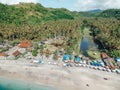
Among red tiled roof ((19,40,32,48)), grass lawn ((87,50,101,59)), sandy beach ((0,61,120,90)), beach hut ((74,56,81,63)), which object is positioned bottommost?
sandy beach ((0,61,120,90))

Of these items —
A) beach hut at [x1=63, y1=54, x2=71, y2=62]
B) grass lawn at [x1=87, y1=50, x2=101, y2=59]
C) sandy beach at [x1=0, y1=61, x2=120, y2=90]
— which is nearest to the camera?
sandy beach at [x1=0, y1=61, x2=120, y2=90]

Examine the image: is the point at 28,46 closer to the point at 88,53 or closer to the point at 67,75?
the point at 88,53

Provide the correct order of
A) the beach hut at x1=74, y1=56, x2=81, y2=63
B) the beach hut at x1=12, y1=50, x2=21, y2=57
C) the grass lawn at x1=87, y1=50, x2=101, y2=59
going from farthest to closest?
the grass lawn at x1=87, y1=50, x2=101, y2=59 < the beach hut at x1=12, y1=50, x2=21, y2=57 < the beach hut at x1=74, y1=56, x2=81, y2=63

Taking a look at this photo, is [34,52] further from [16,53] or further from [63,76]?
[63,76]

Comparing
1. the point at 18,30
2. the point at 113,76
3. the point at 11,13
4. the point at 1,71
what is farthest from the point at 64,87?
the point at 11,13

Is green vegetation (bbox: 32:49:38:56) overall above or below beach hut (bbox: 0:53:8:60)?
above

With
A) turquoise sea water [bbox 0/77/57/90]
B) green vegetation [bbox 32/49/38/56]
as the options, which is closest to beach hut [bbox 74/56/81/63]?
green vegetation [bbox 32/49/38/56]

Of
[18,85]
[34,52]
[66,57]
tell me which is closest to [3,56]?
[34,52]

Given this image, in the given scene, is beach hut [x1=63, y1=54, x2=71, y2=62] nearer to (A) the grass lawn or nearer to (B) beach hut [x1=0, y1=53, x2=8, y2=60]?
(A) the grass lawn
